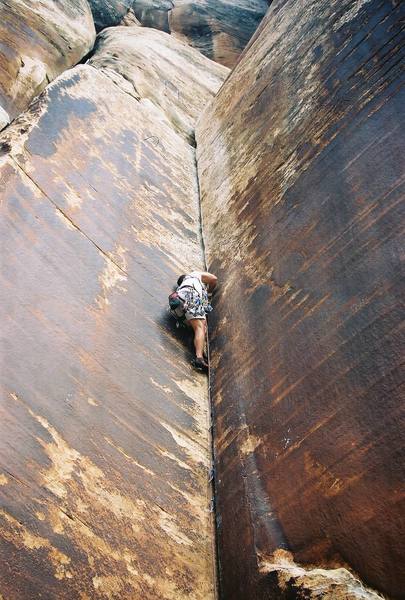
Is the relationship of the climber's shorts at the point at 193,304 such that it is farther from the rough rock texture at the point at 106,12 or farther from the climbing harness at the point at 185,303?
the rough rock texture at the point at 106,12

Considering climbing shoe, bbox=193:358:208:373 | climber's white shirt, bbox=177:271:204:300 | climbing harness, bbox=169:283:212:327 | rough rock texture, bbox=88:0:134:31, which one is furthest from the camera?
rough rock texture, bbox=88:0:134:31

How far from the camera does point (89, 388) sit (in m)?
2.76

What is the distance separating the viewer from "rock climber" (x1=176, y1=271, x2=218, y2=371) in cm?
366

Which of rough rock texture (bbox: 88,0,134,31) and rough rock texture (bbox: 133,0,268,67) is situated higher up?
rough rock texture (bbox: 133,0,268,67)

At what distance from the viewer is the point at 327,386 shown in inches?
97.7

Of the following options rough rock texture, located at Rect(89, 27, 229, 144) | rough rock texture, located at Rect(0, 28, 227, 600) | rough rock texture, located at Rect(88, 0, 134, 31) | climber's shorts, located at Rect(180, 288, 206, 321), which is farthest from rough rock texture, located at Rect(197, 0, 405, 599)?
rough rock texture, located at Rect(88, 0, 134, 31)

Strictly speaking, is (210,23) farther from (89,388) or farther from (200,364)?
(89,388)

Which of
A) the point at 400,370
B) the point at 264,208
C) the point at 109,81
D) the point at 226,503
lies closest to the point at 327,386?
the point at 400,370

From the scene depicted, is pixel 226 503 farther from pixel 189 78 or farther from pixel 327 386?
pixel 189 78

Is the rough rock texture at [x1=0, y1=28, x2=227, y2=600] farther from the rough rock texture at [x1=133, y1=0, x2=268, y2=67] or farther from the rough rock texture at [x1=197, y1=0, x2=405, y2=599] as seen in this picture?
the rough rock texture at [x1=133, y1=0, x2=268, y2=67]

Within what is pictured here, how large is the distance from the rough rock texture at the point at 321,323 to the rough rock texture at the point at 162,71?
326 cm

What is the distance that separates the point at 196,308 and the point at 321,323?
135cm

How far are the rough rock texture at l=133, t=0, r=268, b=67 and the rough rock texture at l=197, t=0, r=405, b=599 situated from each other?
32.0 ft

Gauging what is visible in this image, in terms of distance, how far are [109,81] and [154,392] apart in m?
4.98
